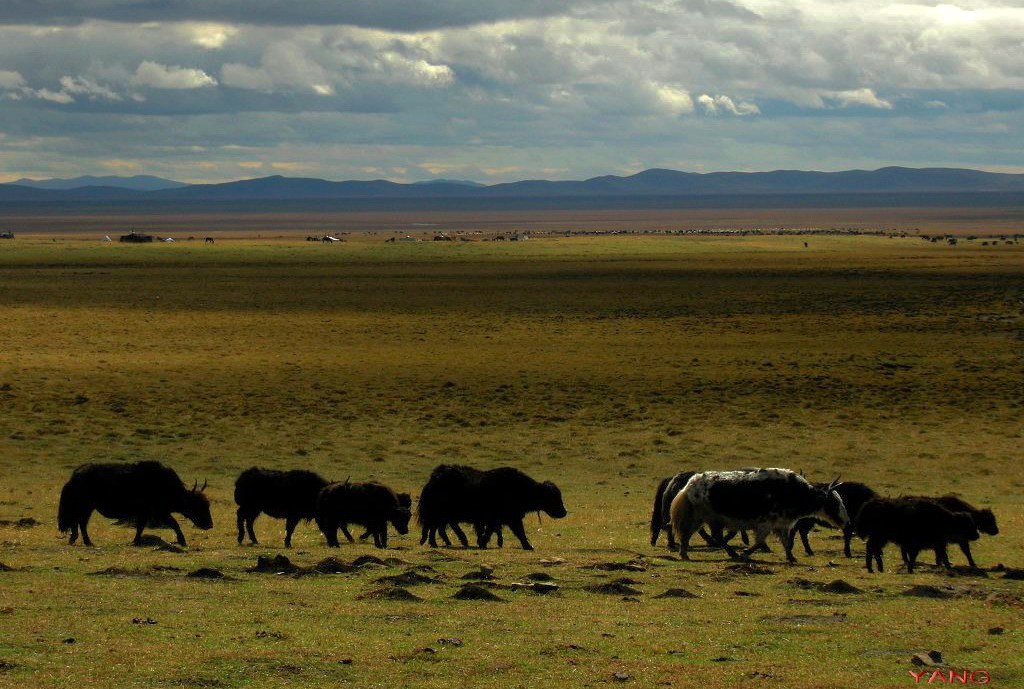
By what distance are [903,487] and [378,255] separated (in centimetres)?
8519

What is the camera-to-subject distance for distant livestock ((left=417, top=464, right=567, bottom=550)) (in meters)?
16.9

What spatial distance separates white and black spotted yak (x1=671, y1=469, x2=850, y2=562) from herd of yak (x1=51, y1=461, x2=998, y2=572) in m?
0.01

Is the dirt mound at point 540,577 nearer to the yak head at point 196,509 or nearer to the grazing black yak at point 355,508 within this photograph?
the grazing black yak at point 355,508

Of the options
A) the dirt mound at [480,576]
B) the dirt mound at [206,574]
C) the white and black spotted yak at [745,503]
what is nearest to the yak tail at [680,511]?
the white and black spotted yak at [745,503]

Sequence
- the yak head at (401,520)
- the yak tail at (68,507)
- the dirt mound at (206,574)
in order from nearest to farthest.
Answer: the dirt mound at (206,574), the yak tail at (68,507), the yak head at (401,520)

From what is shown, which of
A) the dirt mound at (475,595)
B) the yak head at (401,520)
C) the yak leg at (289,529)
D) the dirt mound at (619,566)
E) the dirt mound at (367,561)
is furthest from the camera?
the yak head at (401,520)

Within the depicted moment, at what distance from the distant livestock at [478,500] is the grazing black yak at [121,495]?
9.70 ft

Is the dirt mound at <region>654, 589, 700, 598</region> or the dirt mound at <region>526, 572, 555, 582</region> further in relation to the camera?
the dirt mound at <region>526, 572, 555, 582</region>

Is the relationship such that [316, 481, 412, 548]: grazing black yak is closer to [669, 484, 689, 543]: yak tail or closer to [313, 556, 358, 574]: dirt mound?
[313, 556, 358, 574]: dirt mound

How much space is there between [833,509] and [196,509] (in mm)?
8213

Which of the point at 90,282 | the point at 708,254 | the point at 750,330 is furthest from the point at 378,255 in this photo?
the point at 750,330

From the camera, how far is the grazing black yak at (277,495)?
16.9 meters

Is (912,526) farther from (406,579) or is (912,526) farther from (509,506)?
(406,579)

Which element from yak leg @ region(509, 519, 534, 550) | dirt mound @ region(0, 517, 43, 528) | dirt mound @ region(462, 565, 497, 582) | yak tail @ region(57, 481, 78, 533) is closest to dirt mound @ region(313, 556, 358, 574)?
dirt mound @ region(462, 565, 497, 582)
